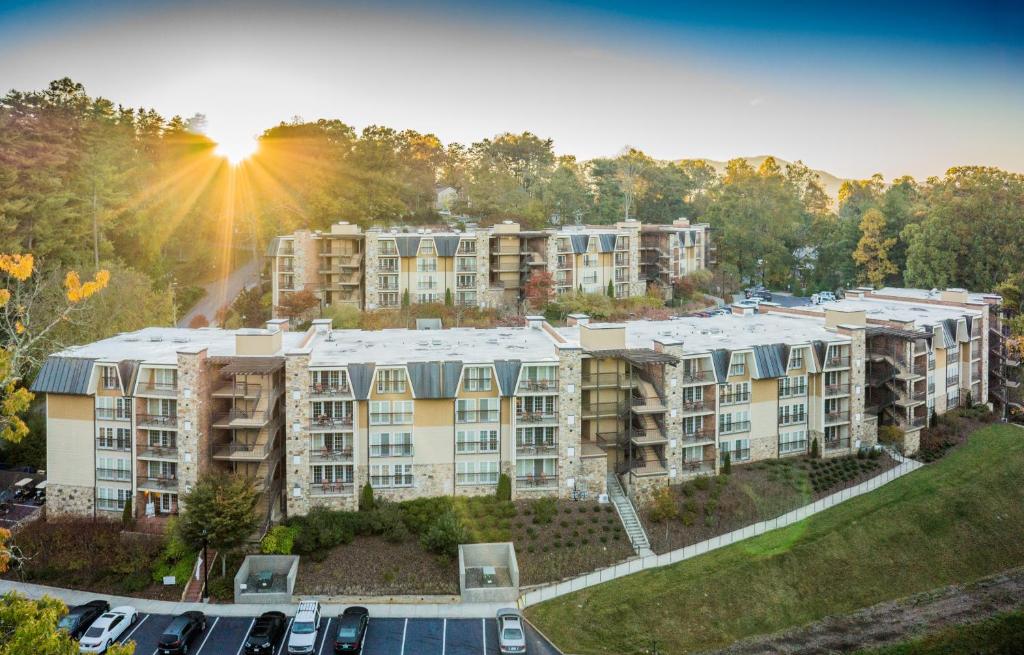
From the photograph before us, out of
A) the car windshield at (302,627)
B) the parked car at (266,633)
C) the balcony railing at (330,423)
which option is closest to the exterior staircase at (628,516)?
the balcony railing at (330,423)

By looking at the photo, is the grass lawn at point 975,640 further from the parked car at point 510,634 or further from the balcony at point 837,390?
the balcony at point 837,390

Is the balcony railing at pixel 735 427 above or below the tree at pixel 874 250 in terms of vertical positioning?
below

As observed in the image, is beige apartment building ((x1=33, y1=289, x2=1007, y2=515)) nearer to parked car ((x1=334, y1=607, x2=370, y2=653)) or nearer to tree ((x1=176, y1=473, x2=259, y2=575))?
tree ((x1=176, y1=473, x2=259, y2=575))

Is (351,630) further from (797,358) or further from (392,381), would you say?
(797,358)

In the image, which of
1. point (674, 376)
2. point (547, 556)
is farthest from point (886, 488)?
point (547, 556)

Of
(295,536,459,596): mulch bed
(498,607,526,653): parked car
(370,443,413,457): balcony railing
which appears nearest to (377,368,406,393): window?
(370,443,413,457): balcony railing

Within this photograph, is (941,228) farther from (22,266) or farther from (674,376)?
(22,266)
